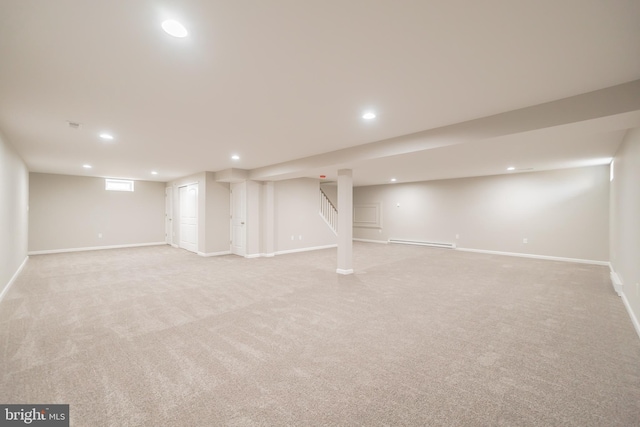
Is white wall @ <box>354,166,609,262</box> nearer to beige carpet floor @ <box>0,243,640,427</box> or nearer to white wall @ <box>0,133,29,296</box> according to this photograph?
beige carpet floor @ <box>0,243,640,427</box>

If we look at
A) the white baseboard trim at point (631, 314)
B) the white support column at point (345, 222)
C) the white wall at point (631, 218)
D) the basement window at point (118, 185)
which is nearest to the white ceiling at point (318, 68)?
the white wall at point (631, 218)

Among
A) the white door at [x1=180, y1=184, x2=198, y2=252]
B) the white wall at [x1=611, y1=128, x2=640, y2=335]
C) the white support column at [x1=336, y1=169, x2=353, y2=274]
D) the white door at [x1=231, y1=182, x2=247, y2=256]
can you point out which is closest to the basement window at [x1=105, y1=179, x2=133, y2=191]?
the white door at [x1=180, y1=184, x2=198, y2=252]

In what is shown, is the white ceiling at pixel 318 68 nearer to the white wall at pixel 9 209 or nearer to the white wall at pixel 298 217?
the white wall at pixel 9 209

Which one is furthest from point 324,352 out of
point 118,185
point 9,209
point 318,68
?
point 118,185

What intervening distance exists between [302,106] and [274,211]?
531 centimetres

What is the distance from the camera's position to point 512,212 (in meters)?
7.38

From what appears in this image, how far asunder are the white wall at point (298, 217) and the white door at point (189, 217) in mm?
2532

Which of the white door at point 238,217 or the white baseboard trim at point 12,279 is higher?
the white door at point 238,217

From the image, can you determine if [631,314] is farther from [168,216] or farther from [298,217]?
[168,216]

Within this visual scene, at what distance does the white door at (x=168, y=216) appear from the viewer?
9766mm

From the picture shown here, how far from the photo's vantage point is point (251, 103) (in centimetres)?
283

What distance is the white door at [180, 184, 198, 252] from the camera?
8.29 meters

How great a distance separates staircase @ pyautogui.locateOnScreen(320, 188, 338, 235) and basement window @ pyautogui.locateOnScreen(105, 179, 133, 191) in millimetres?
6724

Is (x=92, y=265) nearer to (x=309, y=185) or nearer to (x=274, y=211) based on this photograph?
(x=274, y=211)
